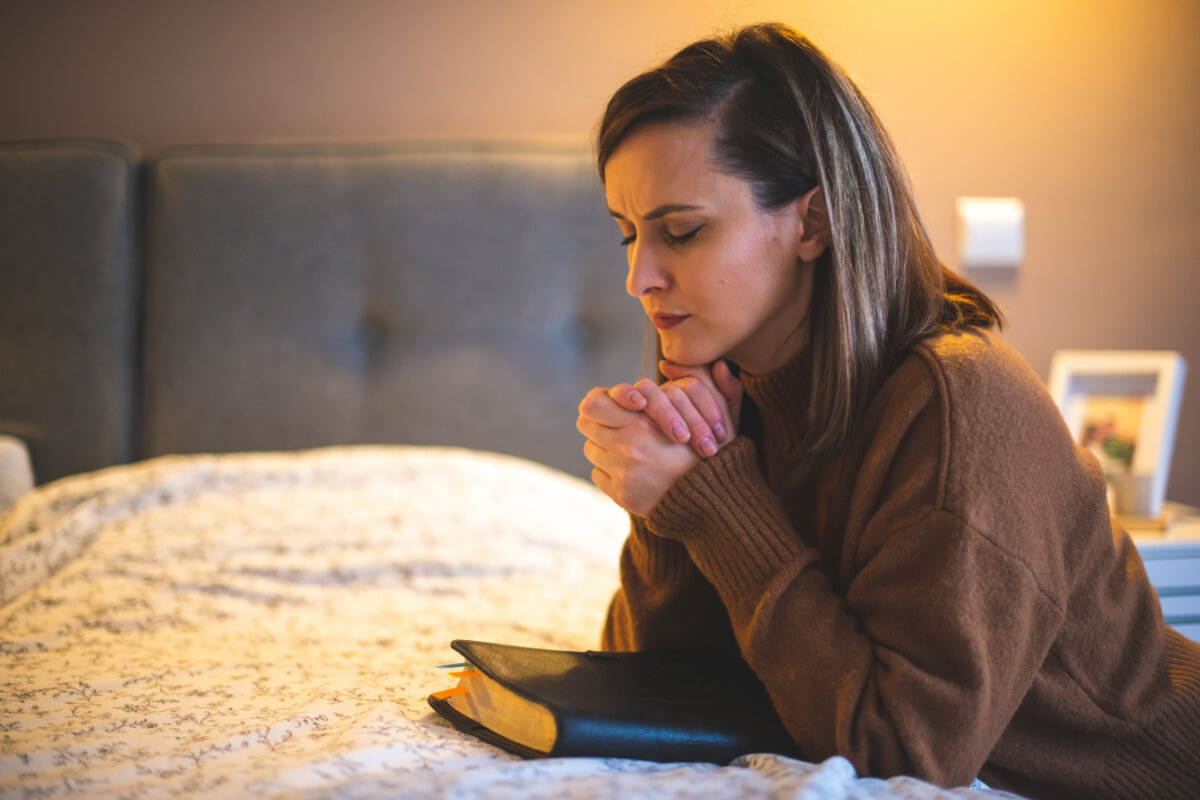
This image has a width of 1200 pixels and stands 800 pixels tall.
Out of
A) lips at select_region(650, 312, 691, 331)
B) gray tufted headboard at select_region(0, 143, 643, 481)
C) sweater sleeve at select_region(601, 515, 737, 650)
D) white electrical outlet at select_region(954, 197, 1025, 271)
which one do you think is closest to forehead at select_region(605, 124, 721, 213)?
lips at select_region(650, 312, 691, 331)

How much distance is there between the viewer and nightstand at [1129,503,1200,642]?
1343mm

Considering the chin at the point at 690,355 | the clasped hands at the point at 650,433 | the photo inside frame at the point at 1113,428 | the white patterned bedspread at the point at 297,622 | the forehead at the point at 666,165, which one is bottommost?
the white patterned bedspread at the point at 297,622

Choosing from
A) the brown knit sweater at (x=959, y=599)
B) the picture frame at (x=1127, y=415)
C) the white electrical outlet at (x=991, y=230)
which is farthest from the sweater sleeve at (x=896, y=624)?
the white electrical outlet at (x=991, y=230)

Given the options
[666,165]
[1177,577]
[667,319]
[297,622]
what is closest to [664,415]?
[667,319]

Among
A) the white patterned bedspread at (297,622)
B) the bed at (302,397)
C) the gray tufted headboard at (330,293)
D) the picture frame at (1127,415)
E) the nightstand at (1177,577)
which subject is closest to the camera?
the white patterned bedspread at (297,622)

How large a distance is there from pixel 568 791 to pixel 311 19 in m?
1.72

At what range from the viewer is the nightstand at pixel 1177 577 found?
134 cm

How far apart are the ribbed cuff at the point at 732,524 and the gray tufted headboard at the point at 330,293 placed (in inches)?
36.4

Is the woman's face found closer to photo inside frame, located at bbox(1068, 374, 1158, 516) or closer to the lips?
the lips

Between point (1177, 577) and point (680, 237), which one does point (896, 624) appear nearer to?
point (680, 237)

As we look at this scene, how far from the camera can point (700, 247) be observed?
2.81 feet

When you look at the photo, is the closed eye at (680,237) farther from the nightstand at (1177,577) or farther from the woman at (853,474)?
the nightstand at (1177,577)

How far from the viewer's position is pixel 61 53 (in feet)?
5.99

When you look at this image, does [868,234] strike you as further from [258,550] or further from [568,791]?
[258,550]
